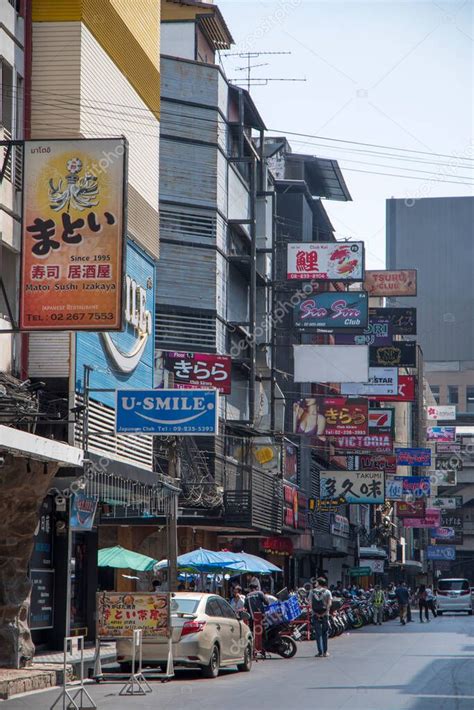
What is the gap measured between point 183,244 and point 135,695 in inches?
1015

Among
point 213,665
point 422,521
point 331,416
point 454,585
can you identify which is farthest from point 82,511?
point 422,521

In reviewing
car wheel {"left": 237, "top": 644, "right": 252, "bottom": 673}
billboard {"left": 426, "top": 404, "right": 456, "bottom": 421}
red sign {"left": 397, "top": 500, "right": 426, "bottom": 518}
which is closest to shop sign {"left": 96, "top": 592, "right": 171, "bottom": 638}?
car wheel {"left": 237, "top": 644, "right": 252, "bottom": 673}

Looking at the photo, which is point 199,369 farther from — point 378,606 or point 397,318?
point 397,318

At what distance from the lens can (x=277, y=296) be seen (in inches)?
2068

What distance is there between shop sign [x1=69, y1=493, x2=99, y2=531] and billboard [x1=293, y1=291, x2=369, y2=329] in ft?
65.8

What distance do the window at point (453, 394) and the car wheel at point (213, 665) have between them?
14573 centimetres

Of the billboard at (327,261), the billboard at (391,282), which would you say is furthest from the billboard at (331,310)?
the billboard at (391,282)

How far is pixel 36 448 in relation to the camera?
62.1ft

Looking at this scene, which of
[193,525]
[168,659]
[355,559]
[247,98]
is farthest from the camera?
[355,559]

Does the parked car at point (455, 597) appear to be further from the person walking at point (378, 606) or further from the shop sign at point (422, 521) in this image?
the shop sign at point (422, 521)

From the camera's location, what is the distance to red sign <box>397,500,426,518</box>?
230 feet

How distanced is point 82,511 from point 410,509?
4628cm

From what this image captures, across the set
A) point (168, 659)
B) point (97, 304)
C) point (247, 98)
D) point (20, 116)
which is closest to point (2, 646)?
point (168, 659)

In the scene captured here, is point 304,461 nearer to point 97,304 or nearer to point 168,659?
point 168,659
